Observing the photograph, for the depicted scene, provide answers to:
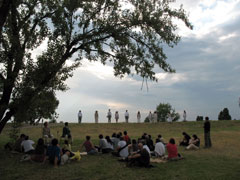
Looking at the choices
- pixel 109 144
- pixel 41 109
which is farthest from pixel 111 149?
pixel 41 109

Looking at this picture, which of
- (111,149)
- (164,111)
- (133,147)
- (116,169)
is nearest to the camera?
(116,169)

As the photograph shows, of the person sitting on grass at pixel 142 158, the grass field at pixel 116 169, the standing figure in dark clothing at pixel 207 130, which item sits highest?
the standing figure in dark clothing at pixel 207 130

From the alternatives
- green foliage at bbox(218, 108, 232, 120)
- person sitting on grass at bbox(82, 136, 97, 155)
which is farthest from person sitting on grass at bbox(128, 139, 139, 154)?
green foliage at bbox(218, 108, 232, 120)

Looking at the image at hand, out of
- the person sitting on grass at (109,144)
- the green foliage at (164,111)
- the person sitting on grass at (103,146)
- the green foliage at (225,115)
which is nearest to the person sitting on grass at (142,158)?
the person sitting on grass at (103,146)

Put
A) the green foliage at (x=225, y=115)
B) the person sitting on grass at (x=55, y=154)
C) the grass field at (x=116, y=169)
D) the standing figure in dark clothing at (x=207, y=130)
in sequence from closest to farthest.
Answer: the grass field at (x=116, y=169) < the person sitting on grass at (x=55, y=154) < the standing figure in dark clothing at (x=207, y=130) < the green foliage at (x=225, y=115)

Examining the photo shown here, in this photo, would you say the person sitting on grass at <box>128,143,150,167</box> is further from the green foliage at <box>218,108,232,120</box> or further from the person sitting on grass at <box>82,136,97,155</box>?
the green foliage at <box>218,108,232,120</box>

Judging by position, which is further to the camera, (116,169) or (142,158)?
(142,158)

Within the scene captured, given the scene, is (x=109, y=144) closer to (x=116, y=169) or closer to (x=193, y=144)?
→ (x=116, y=169)

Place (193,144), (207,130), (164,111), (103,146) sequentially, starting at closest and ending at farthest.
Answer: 1. (103,146)
2. (193,144)
3. (207,130)
4. (164,111)

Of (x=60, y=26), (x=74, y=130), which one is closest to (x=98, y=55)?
(x=60, y=26)

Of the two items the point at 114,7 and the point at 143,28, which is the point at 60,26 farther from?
the point at 143,28

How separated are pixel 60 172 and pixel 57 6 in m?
9.14

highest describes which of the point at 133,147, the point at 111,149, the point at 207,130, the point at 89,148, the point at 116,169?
the point at 207,130

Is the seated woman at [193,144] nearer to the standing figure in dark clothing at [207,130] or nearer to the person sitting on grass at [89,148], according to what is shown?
the standing figure in dark clothing at [207,130]
